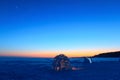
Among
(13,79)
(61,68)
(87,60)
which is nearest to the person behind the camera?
(13,79)

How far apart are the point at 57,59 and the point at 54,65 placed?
4.74ft

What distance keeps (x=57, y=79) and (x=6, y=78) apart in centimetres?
730

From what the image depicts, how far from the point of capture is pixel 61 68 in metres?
52.7

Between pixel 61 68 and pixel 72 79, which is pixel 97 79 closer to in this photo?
pixel 72 79

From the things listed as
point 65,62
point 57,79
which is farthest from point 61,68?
point 57,79

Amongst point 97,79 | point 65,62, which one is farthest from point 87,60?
point 97,79

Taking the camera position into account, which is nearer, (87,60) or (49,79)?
(49,79)

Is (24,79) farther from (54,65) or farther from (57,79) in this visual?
(54,65)

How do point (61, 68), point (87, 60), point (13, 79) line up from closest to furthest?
point (13, 79) < point (61, 68) < point (87, 60)

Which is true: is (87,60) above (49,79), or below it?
above

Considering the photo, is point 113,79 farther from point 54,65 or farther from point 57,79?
point 54,65

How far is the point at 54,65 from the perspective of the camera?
5275cm

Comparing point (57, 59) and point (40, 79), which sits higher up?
point (57, 59)

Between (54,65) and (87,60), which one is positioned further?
(87,60)
